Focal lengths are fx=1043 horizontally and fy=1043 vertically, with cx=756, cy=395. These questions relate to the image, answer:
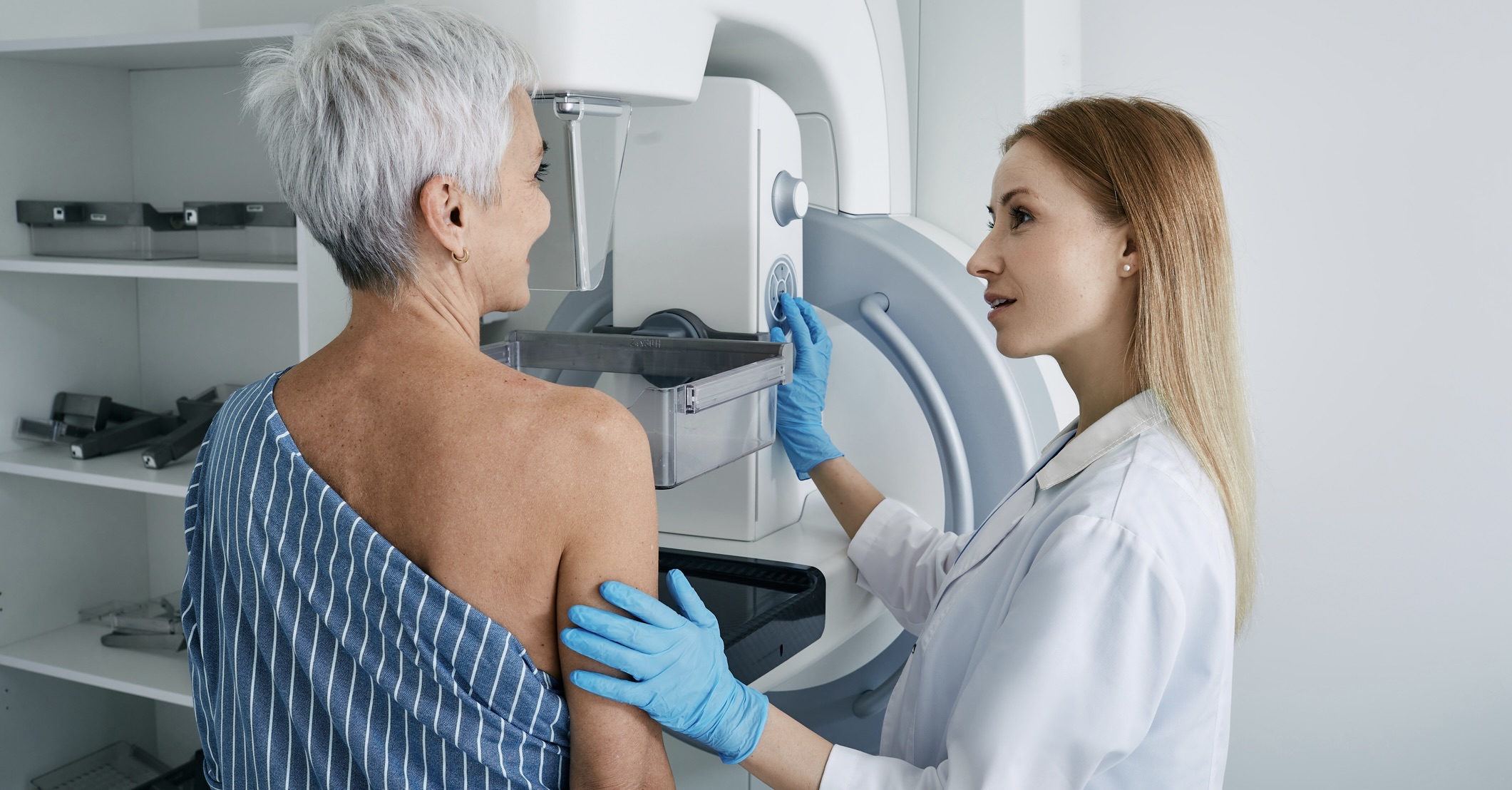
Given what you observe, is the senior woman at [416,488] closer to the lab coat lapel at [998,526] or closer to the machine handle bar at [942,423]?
the lab coat lapel at [998,526]

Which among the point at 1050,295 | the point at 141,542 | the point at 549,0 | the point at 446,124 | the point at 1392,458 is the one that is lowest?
the point at 141,542

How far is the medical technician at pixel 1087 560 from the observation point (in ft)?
3.09

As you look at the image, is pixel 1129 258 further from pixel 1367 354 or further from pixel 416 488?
pixel 1367 354

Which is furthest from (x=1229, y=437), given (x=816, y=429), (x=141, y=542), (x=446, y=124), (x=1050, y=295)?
(x=141, y=542)

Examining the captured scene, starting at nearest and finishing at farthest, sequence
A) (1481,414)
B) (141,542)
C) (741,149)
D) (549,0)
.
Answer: (549,0), (741,149), (1481,414), (141,542)

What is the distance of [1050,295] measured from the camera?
112 cm

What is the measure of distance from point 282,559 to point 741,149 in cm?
83

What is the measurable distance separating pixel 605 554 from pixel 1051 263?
0.58m

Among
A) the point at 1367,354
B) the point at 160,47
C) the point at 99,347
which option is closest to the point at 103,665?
the point at 99,347

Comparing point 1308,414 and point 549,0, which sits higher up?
point 549,0

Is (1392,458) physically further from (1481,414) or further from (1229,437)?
(1229,437)

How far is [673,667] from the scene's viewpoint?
946mm

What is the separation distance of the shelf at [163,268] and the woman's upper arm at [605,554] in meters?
1.26

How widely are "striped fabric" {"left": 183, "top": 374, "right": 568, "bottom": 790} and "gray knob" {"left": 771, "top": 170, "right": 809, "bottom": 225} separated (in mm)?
760
